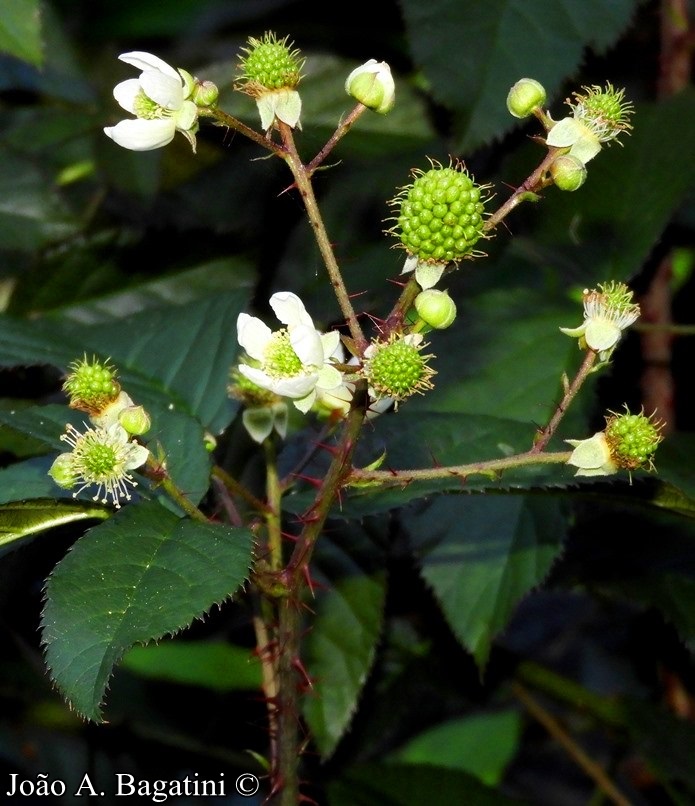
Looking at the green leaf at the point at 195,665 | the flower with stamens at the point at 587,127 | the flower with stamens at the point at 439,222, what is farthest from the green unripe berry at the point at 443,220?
the green leaf at the point at 195,665

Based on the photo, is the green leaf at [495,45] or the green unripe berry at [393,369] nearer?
the green unripe berry at [393,369]

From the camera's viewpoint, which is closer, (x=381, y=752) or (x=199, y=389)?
(x=199, y=389)

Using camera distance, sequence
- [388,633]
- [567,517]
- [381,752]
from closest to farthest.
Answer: [567,517] → [388,633] → [381,752]

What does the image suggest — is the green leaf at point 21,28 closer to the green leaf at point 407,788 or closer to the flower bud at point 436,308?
the flower bud at point 436,308

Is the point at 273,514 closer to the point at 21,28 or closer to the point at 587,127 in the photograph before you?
the point at 587,127

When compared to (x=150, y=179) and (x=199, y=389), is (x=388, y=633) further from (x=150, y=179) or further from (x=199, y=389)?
(x=150, y=179)

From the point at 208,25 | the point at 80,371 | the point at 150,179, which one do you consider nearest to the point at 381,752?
the point at 150,179
